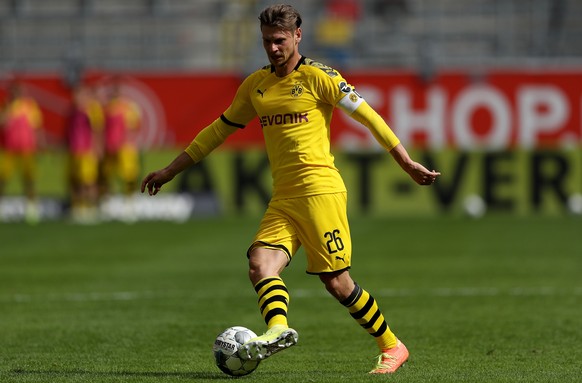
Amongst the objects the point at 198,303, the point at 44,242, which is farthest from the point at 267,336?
the point at 44,242

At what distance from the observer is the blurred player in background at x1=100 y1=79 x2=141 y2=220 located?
80.5 feet

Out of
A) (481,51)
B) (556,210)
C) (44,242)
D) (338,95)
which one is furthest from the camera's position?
(481,51)

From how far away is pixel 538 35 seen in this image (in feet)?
93.8

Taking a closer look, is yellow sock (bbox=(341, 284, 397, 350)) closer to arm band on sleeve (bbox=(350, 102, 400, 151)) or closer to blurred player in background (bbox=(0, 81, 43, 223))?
arm band on sleeve (bbox=(350, 102, 400, 151))

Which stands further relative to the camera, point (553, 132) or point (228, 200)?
point (553, 132)

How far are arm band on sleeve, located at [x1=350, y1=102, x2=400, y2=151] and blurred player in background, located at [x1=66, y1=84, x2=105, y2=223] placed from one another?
16.9 meters

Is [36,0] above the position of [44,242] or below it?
above

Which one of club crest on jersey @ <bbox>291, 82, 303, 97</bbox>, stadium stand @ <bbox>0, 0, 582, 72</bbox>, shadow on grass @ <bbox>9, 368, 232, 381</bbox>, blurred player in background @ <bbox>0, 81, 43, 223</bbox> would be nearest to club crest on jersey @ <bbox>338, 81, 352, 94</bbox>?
club crest on jersey @ <bbox>291, 82, 303, 97</bbox>

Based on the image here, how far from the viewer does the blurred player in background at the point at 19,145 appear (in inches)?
963

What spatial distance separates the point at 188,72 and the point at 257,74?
20332mm

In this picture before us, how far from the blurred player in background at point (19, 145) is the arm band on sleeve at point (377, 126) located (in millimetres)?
17467

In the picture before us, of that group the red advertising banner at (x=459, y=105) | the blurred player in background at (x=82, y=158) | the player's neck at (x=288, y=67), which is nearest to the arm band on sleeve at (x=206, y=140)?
the player's neck at (x=288, y=67)

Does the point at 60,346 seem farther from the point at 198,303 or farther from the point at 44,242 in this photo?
the point at 44,242

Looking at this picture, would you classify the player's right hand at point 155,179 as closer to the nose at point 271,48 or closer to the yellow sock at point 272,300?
the yellow sock at point 272,300
